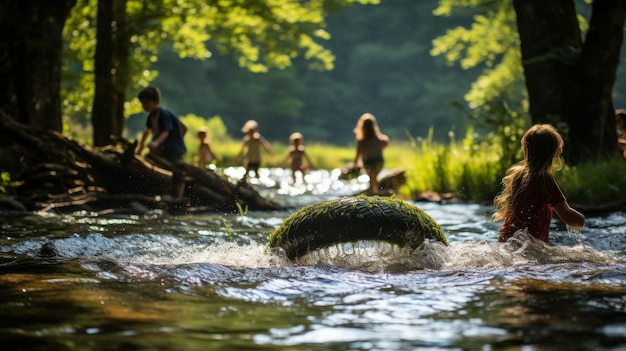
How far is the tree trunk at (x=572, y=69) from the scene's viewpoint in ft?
44.5

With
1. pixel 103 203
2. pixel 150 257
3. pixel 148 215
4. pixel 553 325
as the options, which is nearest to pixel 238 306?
pixel 553 325

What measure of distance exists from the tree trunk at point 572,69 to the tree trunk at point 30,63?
25.8 feet

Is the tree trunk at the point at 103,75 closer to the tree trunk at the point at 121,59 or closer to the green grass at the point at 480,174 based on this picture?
the tree trunk at the point at 121,59

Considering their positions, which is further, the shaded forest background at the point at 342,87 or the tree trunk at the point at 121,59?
the shaded forest background at the point at 342,87

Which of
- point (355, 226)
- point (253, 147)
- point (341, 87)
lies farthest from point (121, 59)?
point (341, 87)

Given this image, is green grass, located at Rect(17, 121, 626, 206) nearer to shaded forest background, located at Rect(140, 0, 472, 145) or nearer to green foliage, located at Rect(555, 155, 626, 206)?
green foliage, located at Rect(555, 155, 626, 206)

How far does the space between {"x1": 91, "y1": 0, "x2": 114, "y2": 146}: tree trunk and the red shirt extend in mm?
12590

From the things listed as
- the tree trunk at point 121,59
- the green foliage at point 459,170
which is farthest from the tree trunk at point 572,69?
the tree trunk at point 121,59

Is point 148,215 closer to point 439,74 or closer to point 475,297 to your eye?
point 475,297

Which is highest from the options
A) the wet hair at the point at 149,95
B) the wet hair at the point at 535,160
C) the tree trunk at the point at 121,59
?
the tree trunk at the point at 121,59

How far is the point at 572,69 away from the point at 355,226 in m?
8.73

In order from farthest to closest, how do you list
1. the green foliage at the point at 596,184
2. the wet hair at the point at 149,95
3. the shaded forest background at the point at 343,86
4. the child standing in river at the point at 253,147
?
the shaded forest background at the point at 343,86 < the child standing in river at the point at 253,147 < the wet hair at the point at 149,95 < the green foliage at the point at 596,184

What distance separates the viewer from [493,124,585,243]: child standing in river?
6.83 m

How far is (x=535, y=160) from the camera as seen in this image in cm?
695
